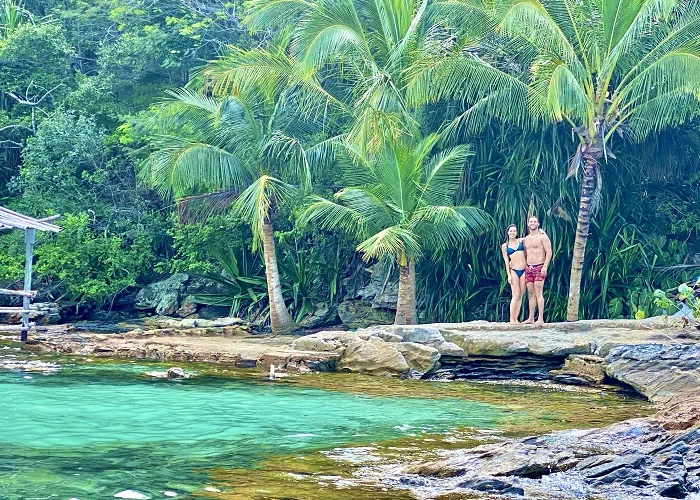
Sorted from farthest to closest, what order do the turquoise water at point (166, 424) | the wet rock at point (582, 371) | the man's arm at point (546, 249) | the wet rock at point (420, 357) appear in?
1. the man's arm at point (546, 249)
2. the wet rock at point (420, 357)
3. the wet rock at point (582, 371)
4. the turquoise water at point (166, 424)

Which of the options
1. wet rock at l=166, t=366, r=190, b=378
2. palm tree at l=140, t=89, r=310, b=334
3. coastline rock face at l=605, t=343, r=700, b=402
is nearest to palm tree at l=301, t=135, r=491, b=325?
palm tree at l=140, t=89, r=310, b=334

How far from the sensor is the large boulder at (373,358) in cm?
1348

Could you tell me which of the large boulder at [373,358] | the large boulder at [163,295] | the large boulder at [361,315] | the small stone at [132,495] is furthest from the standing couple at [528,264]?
the large boulder at [163,295]

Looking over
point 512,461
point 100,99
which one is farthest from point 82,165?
point 512,461

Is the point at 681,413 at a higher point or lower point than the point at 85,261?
lower

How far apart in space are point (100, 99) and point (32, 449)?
1670 cm

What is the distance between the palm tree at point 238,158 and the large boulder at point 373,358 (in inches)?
166

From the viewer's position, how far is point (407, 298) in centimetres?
1705

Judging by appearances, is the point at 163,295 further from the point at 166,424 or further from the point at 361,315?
the point at 166,424

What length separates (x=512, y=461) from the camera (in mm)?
7105

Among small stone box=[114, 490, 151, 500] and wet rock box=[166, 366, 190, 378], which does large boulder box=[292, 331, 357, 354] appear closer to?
wet rock box=[166, 366, 190, 378]

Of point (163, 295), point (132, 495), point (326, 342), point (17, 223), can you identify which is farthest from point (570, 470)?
point (163, 295)

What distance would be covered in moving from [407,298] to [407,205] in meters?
1.66

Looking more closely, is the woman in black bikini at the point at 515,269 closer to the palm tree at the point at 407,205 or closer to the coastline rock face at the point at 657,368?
the palm tree at the point at 407,205
